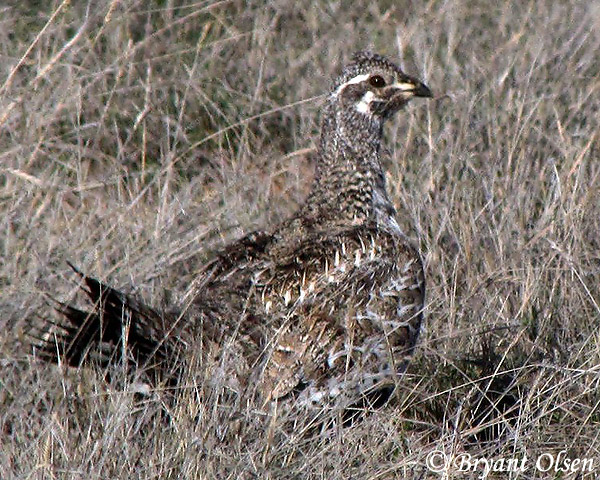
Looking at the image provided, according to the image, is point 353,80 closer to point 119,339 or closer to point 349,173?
point 349,173

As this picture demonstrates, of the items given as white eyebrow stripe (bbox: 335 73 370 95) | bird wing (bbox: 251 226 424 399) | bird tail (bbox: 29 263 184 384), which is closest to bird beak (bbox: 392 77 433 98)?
white eyebrow stripe (bbox: 335 73 370 95)

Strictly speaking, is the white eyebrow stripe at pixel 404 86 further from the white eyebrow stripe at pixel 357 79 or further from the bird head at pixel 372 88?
the white eyebrow stripe at pixel 357 79

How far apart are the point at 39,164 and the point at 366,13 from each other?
230 centimetres

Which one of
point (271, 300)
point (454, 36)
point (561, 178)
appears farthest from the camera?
point (454, 36)

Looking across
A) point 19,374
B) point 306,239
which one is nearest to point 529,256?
point 306,239

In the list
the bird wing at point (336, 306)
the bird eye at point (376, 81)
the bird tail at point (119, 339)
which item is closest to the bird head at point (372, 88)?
the bird eye at point (376, 81)

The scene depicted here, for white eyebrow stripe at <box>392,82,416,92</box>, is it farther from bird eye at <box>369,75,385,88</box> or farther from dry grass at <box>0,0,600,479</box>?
dry grass at <box>0,0,600,479</box>

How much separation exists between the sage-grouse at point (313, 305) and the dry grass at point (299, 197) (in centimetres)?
17

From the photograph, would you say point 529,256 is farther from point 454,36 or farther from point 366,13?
point 366,13

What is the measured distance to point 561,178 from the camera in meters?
5.75

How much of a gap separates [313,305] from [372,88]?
110 cm

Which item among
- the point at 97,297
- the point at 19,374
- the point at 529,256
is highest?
the point at 97,297

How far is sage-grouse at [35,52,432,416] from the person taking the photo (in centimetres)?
418

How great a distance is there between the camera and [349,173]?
514 centimetres
